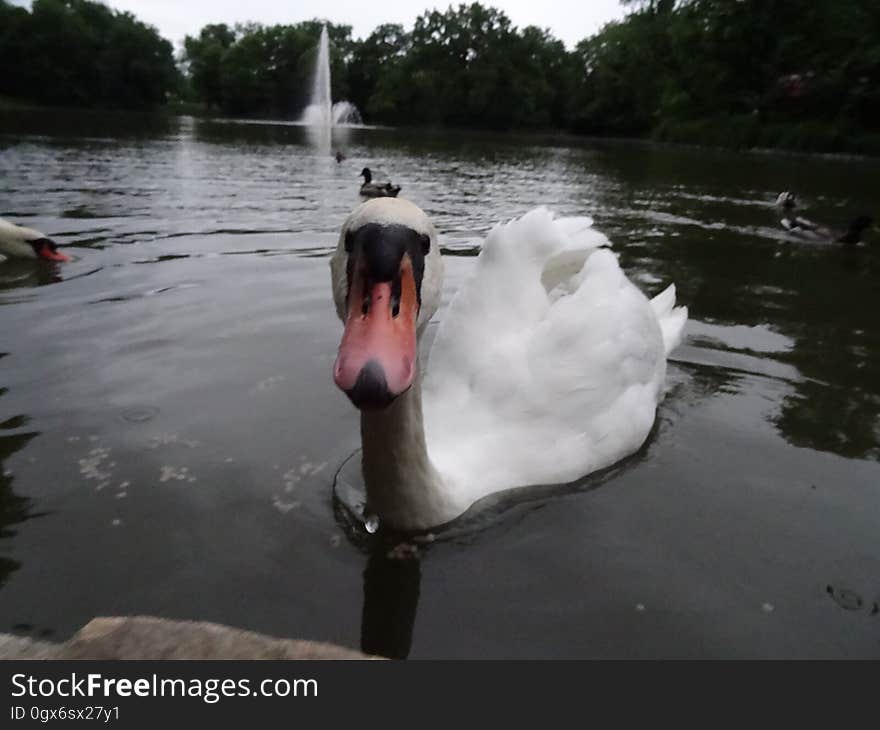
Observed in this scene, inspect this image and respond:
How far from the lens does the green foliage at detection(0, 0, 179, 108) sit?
66375mm

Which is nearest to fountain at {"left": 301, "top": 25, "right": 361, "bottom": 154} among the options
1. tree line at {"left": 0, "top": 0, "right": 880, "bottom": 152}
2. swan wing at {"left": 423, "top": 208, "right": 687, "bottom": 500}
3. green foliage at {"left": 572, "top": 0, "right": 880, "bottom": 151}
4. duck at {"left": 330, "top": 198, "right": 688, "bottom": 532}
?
tree line at {"left": 0, "top": 0, "right": 880, "bottom": 152}

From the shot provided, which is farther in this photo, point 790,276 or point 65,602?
point 790,276

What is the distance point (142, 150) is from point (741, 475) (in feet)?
79.4

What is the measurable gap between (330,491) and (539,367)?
47.9 inches

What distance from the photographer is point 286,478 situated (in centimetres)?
392

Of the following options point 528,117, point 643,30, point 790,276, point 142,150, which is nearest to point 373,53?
point 528,117

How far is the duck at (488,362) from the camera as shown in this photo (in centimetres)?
242

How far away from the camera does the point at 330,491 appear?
12.4 feet

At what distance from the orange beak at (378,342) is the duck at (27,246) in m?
7.15

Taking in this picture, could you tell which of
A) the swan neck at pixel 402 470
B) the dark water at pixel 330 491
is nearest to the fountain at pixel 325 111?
the dark water at pixel 330 491

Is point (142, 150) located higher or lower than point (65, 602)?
lower

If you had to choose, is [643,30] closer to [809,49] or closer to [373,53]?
[809,49]

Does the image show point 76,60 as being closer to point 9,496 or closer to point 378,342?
point 9,496
